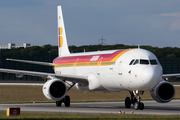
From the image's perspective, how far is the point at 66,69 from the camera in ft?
106

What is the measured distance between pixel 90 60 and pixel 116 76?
184 inches

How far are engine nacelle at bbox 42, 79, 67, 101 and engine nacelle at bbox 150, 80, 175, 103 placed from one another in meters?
6.70

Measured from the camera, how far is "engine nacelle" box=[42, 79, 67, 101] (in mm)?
25959

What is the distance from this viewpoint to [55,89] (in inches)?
1054

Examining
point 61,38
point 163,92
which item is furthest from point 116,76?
point 61,38

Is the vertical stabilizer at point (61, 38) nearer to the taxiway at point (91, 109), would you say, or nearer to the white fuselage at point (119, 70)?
the white fuselage at point (119, 70)

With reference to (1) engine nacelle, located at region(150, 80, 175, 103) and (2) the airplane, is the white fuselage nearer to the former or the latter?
(2) the airplane

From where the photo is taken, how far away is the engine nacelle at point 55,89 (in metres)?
26.0

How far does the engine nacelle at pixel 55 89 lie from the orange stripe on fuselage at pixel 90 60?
324 centimetres

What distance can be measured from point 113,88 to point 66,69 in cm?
765

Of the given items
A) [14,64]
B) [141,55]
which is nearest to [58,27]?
[141,55]

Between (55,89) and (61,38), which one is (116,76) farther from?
(61,38)

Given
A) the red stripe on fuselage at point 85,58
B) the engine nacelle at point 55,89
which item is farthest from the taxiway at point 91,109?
the red stripe on fuselage at point 85,58

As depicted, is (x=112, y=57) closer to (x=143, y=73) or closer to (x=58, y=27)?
(x=143, y=73)
